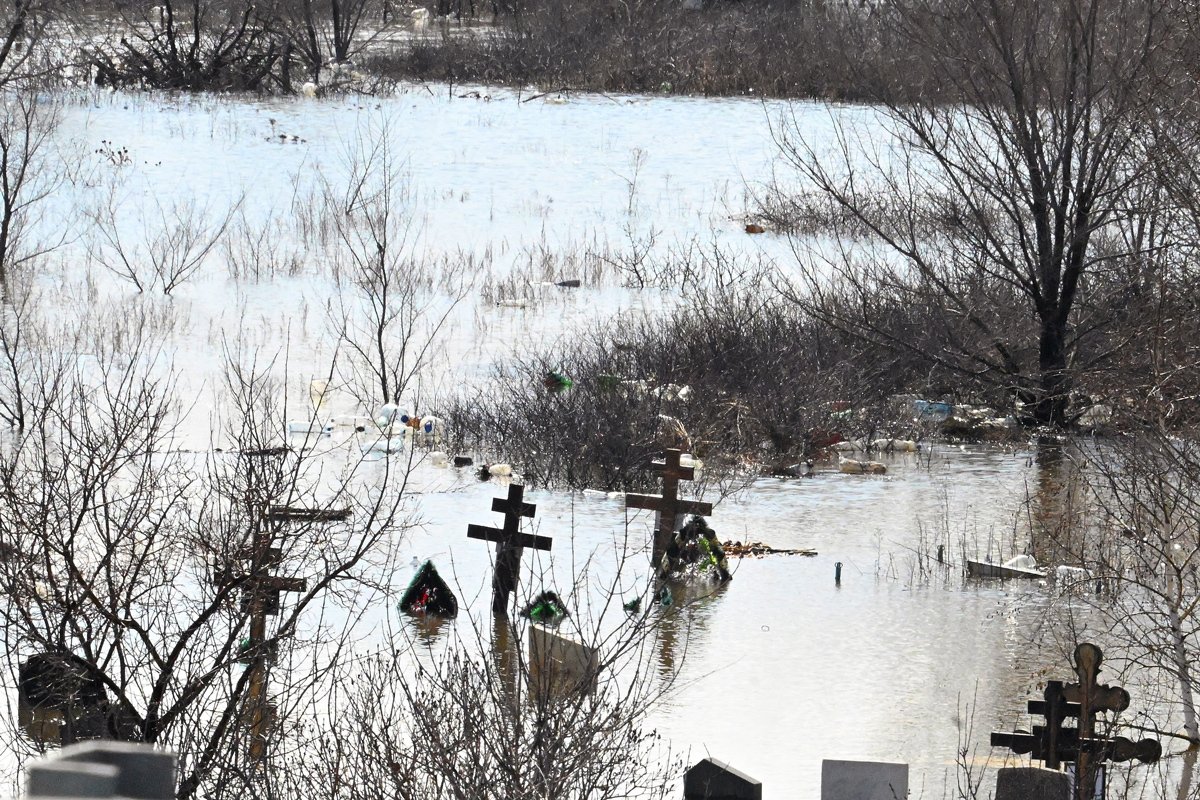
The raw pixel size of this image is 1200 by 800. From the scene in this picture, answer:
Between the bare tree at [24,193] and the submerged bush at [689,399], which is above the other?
the bare tree at [24,193]

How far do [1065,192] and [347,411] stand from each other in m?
6.93

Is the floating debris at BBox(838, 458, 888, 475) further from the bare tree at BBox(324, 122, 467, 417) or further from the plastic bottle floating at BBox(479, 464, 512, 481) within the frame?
the bare tree at BBox(324, 122, 467, 417)

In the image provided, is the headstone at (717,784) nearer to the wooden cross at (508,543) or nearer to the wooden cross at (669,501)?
the wooden cross at (508,543)

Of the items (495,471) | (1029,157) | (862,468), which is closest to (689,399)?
(862,468)

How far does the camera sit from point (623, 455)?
12164 millimetres

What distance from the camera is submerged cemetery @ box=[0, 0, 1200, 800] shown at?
17.5 ft

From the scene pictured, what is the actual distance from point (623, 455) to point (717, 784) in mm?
7816

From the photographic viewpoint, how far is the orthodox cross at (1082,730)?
15.8ft

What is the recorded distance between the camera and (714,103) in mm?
35750

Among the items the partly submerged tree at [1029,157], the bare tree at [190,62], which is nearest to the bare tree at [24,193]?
the bare tree at [190,62]

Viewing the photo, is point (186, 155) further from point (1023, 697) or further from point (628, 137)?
point (1023, 697)

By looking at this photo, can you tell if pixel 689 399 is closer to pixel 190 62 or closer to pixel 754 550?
pixel 754 550

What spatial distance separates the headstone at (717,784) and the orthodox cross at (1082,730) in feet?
3.58

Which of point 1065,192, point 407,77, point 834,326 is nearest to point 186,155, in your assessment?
point 407,77
